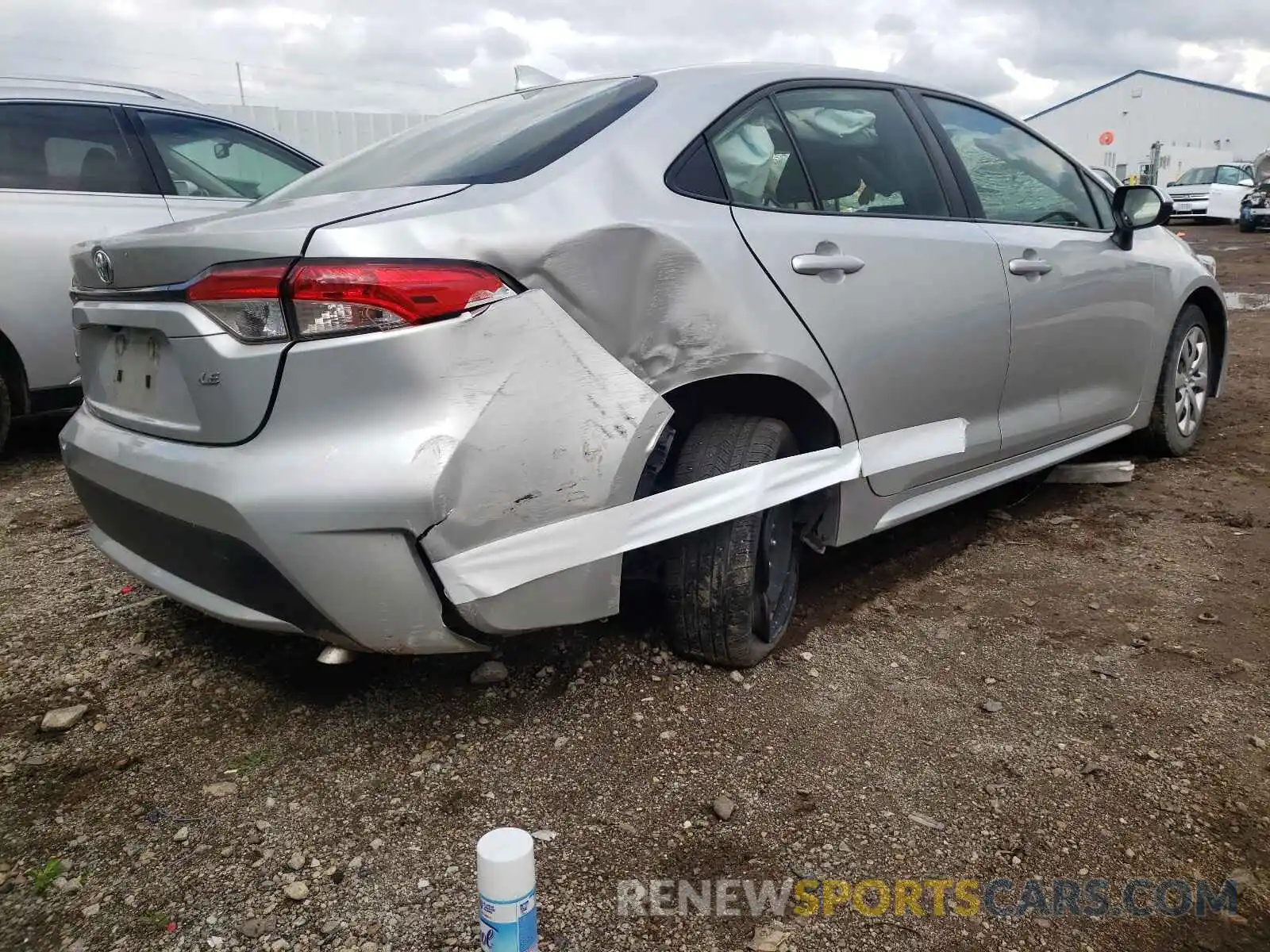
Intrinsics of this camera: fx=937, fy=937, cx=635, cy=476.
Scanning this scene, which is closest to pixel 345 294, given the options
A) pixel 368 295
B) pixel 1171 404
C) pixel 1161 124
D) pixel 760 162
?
pixel 368 295

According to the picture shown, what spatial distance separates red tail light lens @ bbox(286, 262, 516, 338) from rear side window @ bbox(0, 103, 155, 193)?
10.4ft

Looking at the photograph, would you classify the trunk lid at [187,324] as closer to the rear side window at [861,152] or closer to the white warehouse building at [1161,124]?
the rear side window at [861,152]

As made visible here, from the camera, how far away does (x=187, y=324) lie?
186 cm

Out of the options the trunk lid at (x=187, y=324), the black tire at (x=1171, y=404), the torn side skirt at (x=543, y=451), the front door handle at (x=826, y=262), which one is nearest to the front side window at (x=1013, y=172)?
the black tire at (x=1171, y=404)

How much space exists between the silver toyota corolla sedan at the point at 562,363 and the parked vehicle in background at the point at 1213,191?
23328 millimetres

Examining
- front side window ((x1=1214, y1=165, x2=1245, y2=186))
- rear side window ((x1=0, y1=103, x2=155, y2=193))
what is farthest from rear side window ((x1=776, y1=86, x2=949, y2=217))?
front side window ((x1=1214, y1=165, x2=1245, y2=186))

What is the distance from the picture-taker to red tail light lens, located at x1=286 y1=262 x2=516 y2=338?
5.63 ft

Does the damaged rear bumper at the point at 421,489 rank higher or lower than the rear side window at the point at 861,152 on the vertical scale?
lower

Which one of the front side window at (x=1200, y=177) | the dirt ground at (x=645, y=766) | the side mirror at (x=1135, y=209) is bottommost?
the dirt ground at (x=645, y=766)

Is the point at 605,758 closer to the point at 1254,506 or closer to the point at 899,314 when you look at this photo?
the point at 899,314

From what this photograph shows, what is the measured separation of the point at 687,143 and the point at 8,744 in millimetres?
2092

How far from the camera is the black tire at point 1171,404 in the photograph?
3949mm

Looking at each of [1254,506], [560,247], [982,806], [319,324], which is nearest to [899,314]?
[560,247]

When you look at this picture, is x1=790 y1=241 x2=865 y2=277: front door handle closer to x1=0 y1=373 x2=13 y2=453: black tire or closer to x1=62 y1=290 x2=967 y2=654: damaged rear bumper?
x1=62 y1=290 x2=967 y2=654: damaged rear bumper
